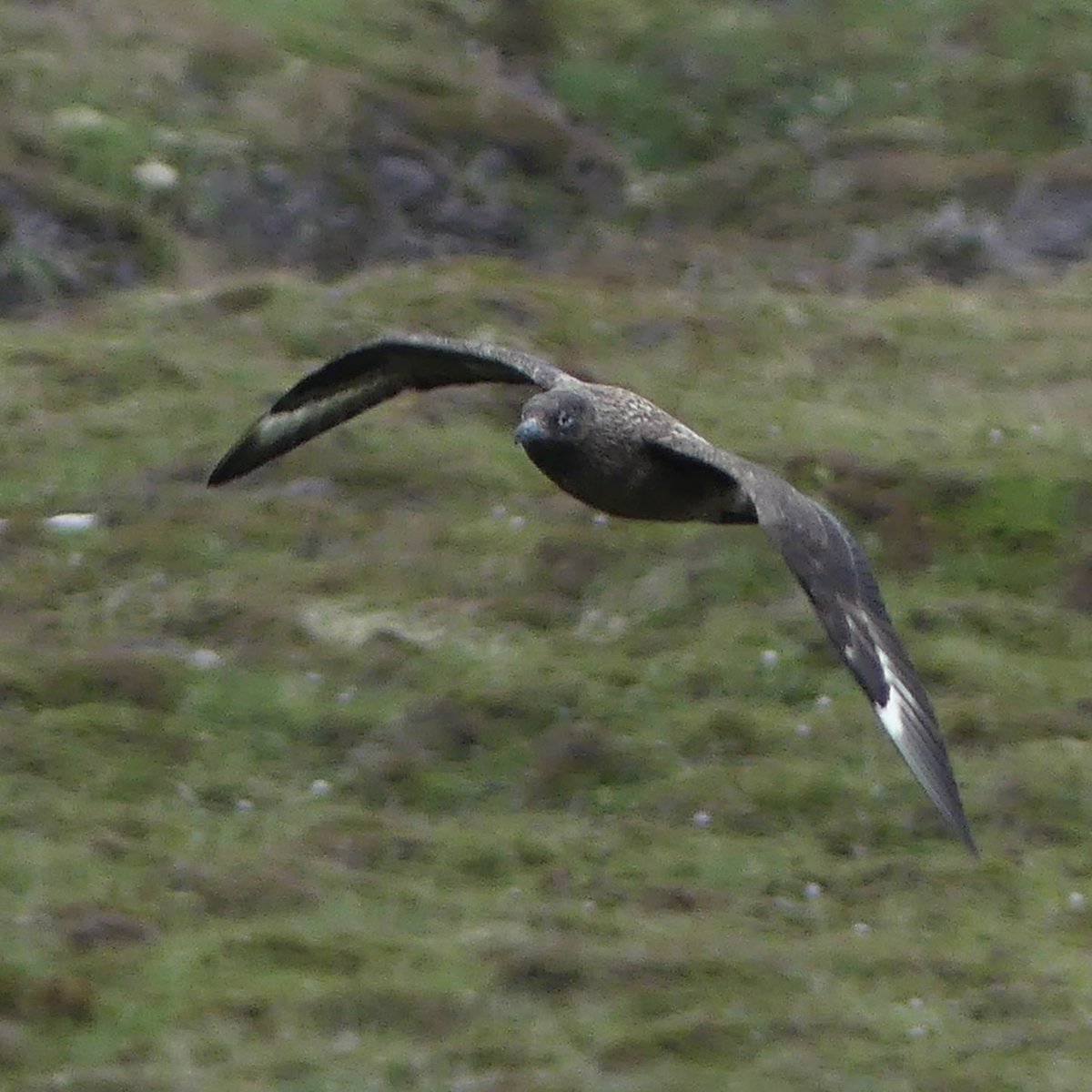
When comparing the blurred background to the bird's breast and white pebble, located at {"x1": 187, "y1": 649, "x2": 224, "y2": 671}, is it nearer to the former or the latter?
white pebble, located at {"x1": 187, "y1": 649, "x2": 224, "y2": 671}

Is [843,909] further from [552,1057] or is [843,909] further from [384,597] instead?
[384,597]

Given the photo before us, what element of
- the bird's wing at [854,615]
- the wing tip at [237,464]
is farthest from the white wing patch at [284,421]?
the bird's wing at [854,615]

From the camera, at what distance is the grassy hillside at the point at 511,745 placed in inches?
321

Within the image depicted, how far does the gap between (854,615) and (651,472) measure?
4.49 feet

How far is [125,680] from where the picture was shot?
35.1ft

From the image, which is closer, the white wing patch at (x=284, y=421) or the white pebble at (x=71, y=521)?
the white wing patch at (x=284, y=421)

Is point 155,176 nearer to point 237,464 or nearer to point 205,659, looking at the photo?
point 205,659

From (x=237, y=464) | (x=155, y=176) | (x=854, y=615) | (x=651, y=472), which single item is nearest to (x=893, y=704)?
(x=854, y=615)

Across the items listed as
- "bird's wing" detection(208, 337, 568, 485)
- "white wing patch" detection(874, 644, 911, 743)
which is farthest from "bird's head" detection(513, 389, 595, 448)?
"white wing patch" detection(874, 644, 911, 743)

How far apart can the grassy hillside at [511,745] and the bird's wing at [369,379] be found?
1067 millimetres

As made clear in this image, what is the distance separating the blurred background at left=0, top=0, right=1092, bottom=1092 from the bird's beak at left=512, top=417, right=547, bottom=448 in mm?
1703

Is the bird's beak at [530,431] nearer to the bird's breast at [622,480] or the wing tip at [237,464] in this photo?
the bird's breast at [622,480]

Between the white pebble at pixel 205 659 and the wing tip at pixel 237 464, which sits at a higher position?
the wing tip at pixel 237 464

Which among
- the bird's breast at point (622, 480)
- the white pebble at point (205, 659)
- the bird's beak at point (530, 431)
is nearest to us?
the bird's beak at point (530, 431)
